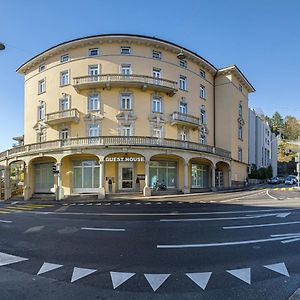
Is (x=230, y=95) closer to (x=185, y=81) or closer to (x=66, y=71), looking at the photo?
(x=185, y=81)

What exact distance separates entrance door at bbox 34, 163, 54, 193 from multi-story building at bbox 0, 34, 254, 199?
110mm

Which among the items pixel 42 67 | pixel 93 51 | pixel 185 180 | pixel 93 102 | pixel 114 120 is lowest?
pixel 185 180

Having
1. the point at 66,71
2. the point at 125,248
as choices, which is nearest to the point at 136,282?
the point at 125,248

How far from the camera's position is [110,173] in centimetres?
2778

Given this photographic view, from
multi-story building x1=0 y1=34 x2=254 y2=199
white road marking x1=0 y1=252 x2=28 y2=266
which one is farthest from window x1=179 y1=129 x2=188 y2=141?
white road marking x1=0 y1=252 x2=28 y2=266

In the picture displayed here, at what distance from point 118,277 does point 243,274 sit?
2207mm

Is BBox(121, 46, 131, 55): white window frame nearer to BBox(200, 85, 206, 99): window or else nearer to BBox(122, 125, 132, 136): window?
BBox(122, 125, 132, 136): window

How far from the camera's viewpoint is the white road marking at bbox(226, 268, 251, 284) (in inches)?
183

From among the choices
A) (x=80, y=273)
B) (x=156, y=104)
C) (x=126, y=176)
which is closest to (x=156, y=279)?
(x=80, y=273)

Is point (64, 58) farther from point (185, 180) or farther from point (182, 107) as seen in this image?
point (185, 180)

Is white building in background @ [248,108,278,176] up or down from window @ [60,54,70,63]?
down

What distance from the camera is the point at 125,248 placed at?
680cm

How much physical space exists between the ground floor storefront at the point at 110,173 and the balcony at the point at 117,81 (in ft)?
24.6

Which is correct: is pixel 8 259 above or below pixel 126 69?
below
